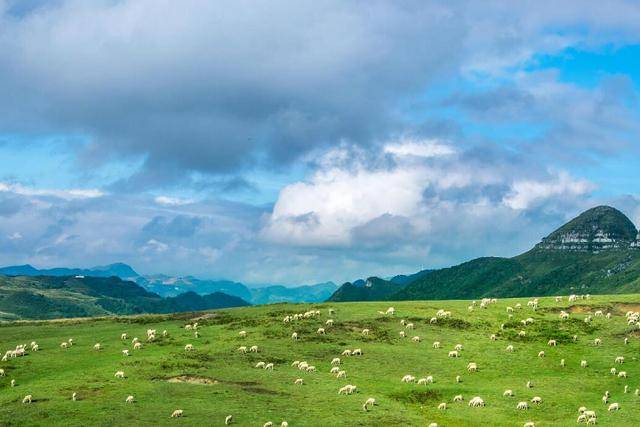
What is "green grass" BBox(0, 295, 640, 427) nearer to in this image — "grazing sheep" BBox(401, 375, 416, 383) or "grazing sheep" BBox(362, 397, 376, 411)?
"grazing sheep" BBox(362, 397, 376, 411)

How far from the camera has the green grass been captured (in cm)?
6391

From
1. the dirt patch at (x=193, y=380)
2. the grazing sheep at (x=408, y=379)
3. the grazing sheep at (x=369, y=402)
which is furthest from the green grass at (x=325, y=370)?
the grazing sheep at (x=408, y=379)

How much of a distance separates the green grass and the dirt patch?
36cm

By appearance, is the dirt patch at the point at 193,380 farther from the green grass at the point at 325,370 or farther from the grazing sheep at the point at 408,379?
the grazing sheep at the point at 408,379

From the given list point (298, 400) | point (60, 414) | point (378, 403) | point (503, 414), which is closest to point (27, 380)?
point (60, 414)

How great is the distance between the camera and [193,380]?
75188mm

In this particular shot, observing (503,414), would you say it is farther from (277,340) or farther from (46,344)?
(46,344)

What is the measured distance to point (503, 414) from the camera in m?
66.4

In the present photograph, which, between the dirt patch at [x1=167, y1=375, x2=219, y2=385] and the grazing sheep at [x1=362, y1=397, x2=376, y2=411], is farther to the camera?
the dirt patch at [x1=167, y1=375, x2=219, y2=385]

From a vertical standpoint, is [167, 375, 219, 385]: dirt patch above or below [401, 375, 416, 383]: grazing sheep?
above

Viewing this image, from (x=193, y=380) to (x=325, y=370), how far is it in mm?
16938

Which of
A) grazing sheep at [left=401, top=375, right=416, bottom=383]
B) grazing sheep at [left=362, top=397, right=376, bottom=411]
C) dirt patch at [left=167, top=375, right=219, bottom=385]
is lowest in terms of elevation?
grazing sheep at [left=362, top=397, right=376, bottom=411]

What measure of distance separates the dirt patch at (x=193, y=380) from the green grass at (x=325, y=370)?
1.18ft

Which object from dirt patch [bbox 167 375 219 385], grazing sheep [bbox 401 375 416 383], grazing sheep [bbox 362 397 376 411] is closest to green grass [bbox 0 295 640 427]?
dirt patch [bbox 167 375 219 385]
